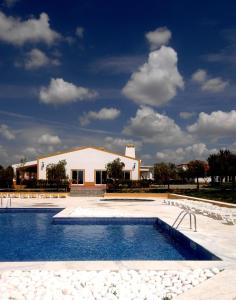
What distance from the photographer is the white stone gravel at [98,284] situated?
631cm

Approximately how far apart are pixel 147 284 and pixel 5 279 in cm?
271

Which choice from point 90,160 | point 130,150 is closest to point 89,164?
point 90,160

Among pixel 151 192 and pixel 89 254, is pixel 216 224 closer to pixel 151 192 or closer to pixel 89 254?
pixel 89 254

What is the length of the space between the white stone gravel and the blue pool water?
122 inches

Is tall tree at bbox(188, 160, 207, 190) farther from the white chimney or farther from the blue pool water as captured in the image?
the blue pool water

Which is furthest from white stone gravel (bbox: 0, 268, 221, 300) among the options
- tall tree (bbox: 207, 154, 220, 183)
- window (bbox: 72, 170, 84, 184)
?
window (bbox: 72, 170, 84, 184)

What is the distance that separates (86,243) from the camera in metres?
12.8

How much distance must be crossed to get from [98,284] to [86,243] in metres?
6.08

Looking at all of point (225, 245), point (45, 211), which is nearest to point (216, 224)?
point (225, 245)

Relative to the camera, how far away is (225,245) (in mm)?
Answer: 10258

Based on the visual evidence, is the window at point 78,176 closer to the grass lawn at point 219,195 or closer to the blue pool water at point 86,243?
the grass lawn at point 219,195

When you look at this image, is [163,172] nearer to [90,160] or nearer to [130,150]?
[90,160]

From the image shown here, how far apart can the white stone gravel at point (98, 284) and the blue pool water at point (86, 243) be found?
309cm

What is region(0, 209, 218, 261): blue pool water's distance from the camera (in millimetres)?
10922
